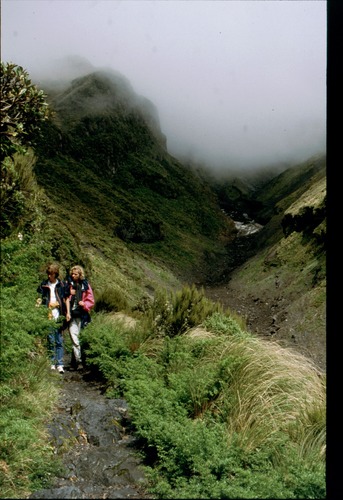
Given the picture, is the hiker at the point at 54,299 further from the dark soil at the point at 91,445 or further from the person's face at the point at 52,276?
the dark soil at the point at 91,445

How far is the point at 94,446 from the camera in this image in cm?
575

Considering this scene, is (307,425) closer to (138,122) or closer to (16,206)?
(16,206)

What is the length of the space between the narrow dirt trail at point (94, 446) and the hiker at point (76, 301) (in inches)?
47.5

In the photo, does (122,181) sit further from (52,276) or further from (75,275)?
(52,276)

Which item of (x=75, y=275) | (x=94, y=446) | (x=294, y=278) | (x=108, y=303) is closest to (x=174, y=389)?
(x=94, y=446)

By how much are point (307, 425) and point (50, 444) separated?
279 centimetres

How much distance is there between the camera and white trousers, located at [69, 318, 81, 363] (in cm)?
928

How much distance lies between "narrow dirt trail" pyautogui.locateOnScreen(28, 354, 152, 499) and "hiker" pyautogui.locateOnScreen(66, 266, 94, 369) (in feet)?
3.96

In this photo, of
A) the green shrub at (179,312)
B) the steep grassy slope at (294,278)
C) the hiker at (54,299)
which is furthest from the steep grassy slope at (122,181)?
the hiker at (54,299)

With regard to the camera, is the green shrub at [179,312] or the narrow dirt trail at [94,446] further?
the green shrub at [179,312]

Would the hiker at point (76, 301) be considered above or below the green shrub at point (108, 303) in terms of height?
above

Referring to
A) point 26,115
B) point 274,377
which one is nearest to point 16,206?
point 26,115

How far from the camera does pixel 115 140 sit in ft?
223

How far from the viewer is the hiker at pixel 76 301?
9039mm
